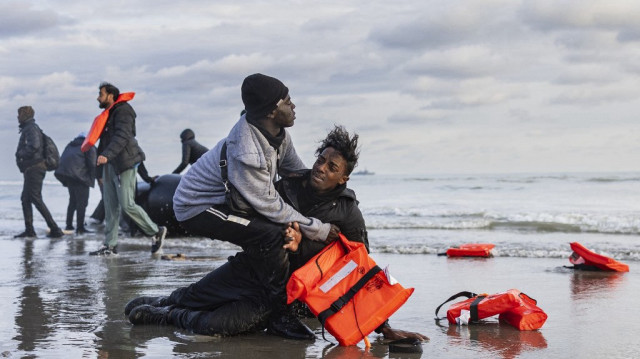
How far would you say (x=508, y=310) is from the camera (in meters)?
5.40

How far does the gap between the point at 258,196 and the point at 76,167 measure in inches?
435

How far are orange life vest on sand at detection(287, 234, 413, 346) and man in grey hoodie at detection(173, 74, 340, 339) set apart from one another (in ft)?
0.67

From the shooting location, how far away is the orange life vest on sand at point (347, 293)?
4.82 meters

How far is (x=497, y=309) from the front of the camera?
5.42 metres

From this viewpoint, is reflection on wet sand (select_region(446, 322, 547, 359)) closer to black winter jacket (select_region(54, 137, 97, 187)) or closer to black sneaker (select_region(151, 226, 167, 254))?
black sneaker (select_region(151, 226, 167, 254))

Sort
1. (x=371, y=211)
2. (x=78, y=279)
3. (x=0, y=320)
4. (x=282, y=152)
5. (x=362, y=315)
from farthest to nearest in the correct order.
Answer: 1. (x=371, y=211)
2. (x=78, y=279)
3. (x=0, y=320)
4. (x=282, y=152)
5. (x=362, y=315)

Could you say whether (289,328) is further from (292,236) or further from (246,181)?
(246,181)

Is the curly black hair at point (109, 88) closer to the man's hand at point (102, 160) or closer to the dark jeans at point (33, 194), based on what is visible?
the man's hand at point (102, 160)

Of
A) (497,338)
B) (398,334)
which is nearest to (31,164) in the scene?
(398,334)

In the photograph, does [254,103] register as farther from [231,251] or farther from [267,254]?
[231,251]

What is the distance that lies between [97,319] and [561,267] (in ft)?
16.7

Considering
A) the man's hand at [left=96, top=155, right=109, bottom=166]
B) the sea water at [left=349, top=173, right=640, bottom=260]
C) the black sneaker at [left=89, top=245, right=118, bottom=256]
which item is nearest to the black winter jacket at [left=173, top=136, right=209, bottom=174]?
the sea water at [left=349, top=173, right=640, bottom=260]

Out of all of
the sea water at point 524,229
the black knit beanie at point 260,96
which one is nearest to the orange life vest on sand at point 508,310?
the black knit beanie at point 260,96

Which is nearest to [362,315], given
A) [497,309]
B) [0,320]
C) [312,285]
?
[312,285]
